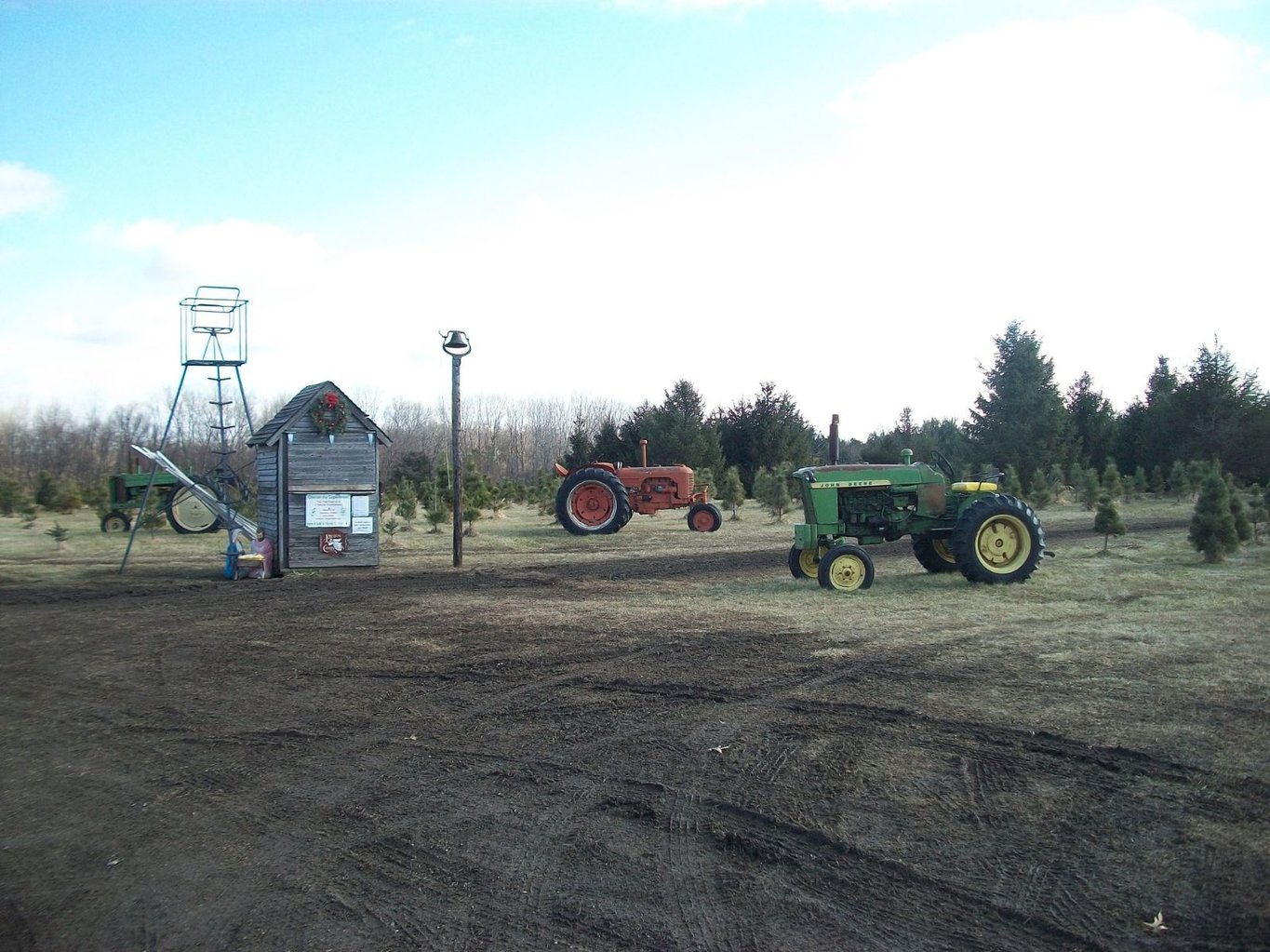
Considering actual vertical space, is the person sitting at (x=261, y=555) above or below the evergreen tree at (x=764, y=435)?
below

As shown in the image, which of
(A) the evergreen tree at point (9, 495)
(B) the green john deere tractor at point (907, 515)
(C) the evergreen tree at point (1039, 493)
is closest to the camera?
(B) the green john deere tractor at point (907, 515)

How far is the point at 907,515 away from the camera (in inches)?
448

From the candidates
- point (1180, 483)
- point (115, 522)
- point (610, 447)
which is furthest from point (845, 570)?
point (610, 447)

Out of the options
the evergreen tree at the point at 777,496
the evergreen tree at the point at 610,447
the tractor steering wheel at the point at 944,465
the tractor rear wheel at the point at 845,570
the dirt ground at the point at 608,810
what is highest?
the evergreen tree at the point at 610,447

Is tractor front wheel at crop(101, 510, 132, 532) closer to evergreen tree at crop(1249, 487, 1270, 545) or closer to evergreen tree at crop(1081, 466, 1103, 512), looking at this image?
evergreen tree at crop(1249, 487, 1270, 545)

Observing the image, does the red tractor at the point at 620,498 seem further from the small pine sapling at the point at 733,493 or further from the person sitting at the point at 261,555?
the person sitting at the point at 261,555

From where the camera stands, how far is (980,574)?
10.6 m

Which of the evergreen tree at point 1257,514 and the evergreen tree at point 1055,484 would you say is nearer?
the evergreen tree at point 1257,514

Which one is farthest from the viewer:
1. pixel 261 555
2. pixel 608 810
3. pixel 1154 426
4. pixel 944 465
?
pixel 1154 426

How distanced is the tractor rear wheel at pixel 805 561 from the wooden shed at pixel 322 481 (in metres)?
6.42

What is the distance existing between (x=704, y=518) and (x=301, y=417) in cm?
887

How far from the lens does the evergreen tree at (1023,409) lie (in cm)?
2872

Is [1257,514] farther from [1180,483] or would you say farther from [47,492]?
[47,492]

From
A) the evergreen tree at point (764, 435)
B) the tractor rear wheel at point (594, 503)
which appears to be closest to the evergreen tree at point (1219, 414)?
the evergreen tree at point (764, 435)
